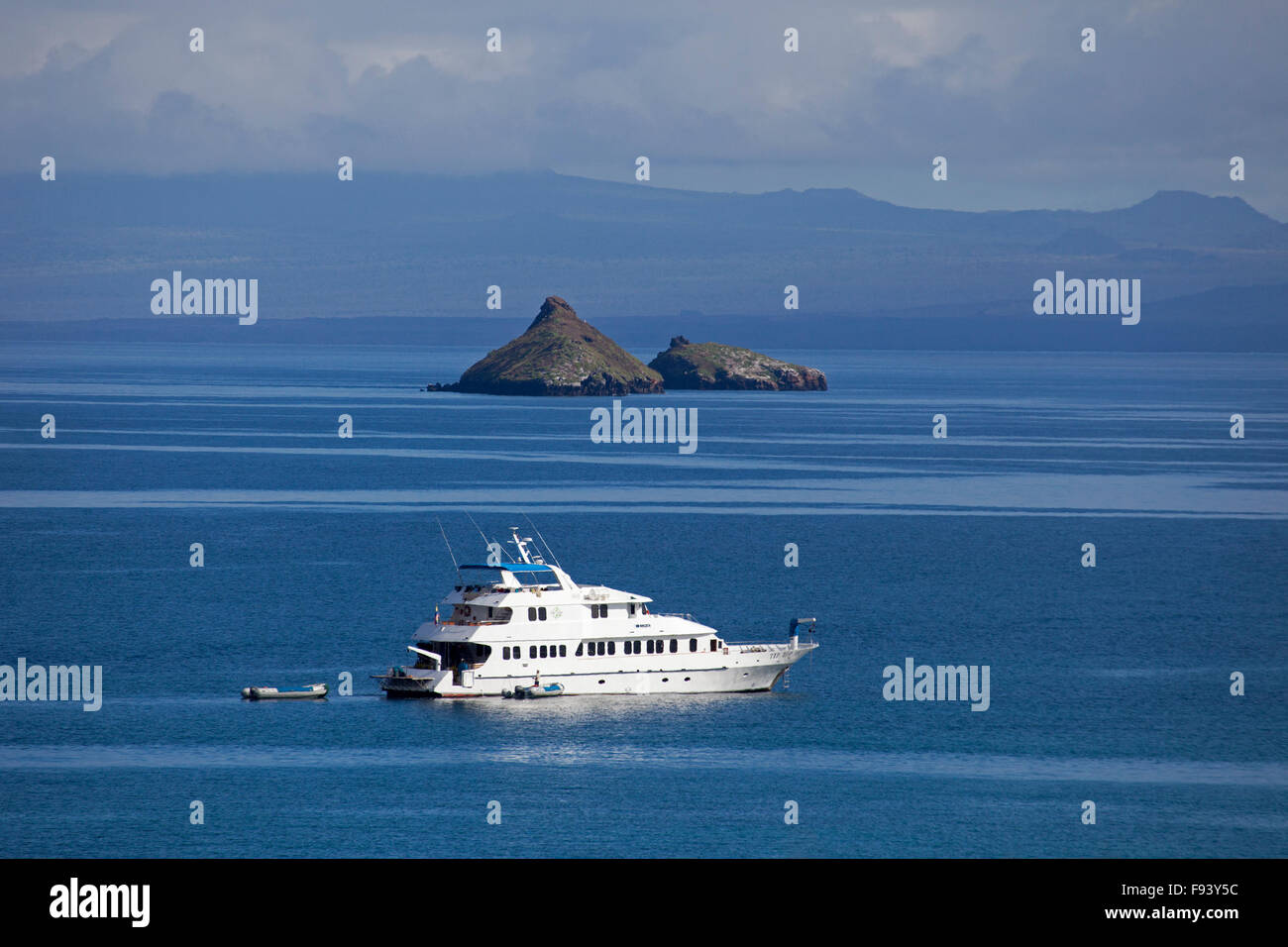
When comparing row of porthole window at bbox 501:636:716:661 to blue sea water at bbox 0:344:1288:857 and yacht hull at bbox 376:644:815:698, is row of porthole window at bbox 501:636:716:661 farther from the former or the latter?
blue sea water at bbox 0:344:1288:857

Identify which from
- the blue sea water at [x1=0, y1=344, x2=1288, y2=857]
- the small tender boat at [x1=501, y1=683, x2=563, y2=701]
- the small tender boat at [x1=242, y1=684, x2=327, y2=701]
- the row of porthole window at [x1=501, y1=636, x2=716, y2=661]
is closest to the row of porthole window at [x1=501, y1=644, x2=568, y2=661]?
the row of porthole window at [x1=501, y1=636, x2=716, y2=661]

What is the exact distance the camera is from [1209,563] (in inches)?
4884

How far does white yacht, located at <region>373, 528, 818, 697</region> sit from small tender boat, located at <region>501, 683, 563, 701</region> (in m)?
0.21

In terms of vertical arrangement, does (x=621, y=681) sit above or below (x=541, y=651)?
below

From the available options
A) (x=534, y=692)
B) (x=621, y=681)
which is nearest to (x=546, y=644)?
(x=534, y=692)

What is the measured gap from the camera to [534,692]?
7500 cm

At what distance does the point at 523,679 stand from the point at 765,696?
11.1m

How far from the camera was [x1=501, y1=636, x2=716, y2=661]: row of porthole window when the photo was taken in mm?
→ 75250

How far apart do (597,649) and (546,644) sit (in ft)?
7.76

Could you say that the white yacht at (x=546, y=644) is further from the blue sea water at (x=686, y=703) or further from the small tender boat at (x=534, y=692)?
the blue sea water at (x=686, y=703)

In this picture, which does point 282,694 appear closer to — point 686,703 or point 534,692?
point 534,692

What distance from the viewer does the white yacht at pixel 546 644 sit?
Result: 74688mm
